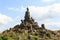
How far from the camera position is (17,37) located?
93188 millimetres

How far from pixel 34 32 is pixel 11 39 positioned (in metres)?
13.4

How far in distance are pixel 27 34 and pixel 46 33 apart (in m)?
8.20

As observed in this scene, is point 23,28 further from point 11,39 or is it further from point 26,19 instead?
point 11,39

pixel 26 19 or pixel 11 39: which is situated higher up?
pixel 26 19

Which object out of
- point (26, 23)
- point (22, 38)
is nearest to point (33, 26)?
point (26, 23)

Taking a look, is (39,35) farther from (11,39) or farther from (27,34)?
(11,39)

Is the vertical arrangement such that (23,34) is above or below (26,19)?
below

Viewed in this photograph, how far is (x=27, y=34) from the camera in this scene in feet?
320

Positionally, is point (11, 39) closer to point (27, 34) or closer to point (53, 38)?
point (27, 34)

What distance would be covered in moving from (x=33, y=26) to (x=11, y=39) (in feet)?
51.0

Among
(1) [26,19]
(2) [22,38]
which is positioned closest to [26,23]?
(1) [26,19]

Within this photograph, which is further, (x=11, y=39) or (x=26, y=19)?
(x=26, y=19)

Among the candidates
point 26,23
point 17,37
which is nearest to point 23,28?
point 26,23

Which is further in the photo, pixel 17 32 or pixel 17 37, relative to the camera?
pixel 17 32
